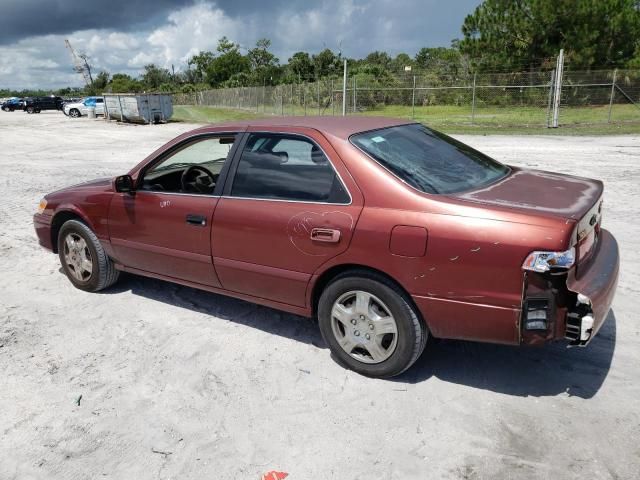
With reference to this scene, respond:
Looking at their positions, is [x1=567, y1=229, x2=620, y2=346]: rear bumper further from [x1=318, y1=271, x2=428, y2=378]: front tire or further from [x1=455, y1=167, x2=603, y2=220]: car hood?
[x1=318, y1=271, x2=428, y2=378]: front tire

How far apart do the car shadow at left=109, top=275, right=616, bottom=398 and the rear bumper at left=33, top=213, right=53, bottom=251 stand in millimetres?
2041

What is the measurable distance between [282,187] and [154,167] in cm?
141

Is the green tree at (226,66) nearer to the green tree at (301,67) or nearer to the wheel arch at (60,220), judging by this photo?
the green tree at (301,67)

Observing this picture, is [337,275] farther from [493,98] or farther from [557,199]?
[493,98]

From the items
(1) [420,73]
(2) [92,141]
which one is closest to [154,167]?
(2) [92,141]

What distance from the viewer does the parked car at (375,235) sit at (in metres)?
2.88

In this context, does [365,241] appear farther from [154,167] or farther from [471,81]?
[471,81]

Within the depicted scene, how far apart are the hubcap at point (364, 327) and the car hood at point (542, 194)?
837 mm

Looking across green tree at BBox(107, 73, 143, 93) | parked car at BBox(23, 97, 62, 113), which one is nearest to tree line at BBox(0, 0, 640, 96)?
parked car at BBox(23, 97, 62, 113)

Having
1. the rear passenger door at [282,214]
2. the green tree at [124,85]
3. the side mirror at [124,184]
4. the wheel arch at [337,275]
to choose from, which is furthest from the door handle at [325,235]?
the green tree at [124,85]

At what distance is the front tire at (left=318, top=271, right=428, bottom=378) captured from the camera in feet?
10.6

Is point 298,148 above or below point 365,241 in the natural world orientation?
above

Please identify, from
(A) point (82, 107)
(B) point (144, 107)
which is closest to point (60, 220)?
(B) point (144, 107)

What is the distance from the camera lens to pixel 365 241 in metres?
3.21
